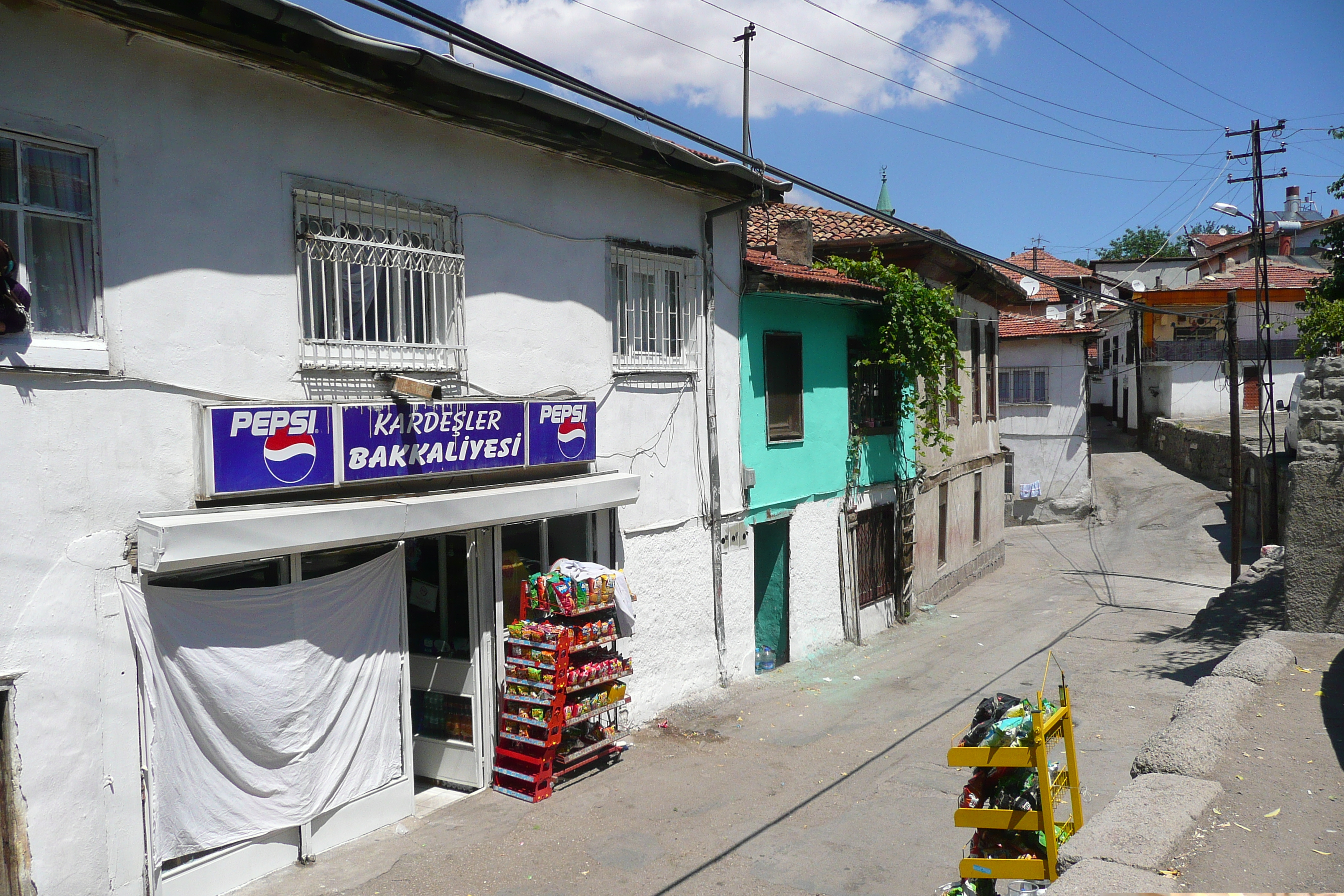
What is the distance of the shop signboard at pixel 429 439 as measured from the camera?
6.92 metres

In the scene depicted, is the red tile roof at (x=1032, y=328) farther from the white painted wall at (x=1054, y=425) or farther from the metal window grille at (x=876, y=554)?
the metal window grille at (x=876, y=554)

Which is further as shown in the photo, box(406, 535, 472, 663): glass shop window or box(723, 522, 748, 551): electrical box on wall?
box(723, 522, 748, 551): electrical box on wall

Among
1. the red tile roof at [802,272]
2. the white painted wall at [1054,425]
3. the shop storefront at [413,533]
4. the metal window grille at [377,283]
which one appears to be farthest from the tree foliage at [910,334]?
the white painted wall at [1054,425]

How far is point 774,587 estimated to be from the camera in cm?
1313

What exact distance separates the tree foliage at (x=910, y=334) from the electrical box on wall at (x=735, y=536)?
4.18 metres

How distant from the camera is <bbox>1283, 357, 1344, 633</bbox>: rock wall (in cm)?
910

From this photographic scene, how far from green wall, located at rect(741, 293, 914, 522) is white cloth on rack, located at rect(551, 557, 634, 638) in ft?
11.6

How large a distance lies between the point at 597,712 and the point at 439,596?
5.81ft

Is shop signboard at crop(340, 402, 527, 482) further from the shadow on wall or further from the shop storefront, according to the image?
the shadow on wall

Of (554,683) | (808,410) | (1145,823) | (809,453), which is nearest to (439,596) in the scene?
(554,683)

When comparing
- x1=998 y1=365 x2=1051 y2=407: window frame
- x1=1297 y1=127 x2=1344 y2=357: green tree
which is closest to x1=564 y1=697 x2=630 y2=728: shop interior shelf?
x1=1297 y1=127 x2=1344 y2=357: green tree

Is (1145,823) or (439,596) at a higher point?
(439,596)

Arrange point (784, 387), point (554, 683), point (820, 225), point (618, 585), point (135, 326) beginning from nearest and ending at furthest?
point (135, 326) < point (554, 683) < point (618, 585) < point (784, 387) < point (820, 225)

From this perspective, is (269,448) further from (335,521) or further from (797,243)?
(797,243)
